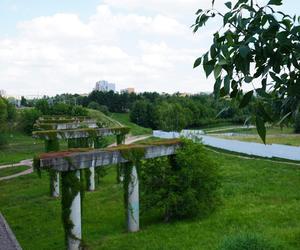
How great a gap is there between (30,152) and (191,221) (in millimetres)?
37041

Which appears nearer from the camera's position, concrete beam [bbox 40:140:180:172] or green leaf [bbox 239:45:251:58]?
green leaf [bbox 239:45:251:58]

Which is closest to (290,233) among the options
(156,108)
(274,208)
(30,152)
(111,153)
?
(274,208)

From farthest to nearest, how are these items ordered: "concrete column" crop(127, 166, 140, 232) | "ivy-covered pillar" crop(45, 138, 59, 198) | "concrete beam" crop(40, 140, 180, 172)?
"ivy-covered pillar" crop(45, 138, 59, 198)
"concrete column" crop(127, 166, 140, 232)
"concrete beam" crop(40, 140, 180, 172)

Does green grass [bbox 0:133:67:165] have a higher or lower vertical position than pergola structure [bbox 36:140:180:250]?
lower

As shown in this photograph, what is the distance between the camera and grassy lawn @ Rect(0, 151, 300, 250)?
13273 millimetres

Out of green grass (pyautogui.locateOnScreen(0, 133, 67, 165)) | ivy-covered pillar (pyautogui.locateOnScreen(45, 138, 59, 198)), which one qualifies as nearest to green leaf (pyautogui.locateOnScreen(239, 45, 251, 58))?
ivy-covered pillar (pyautogui.locateOnScreen(45, 138, 59, 198))

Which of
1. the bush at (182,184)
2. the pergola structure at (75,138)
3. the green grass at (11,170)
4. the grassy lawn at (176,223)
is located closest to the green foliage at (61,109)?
the green grass at (11,170)

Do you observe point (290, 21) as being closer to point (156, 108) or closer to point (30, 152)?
point (30, 152)

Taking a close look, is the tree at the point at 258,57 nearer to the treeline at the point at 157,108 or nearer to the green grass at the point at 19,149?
the green grass at the point at 19,149

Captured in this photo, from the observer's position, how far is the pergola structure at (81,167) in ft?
43.2

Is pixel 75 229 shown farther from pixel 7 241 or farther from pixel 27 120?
pixel 27 120

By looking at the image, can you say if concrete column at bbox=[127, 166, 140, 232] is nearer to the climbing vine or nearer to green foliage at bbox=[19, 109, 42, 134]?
the climbing vine

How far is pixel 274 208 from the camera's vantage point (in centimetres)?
1634

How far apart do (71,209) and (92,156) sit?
169 cm
